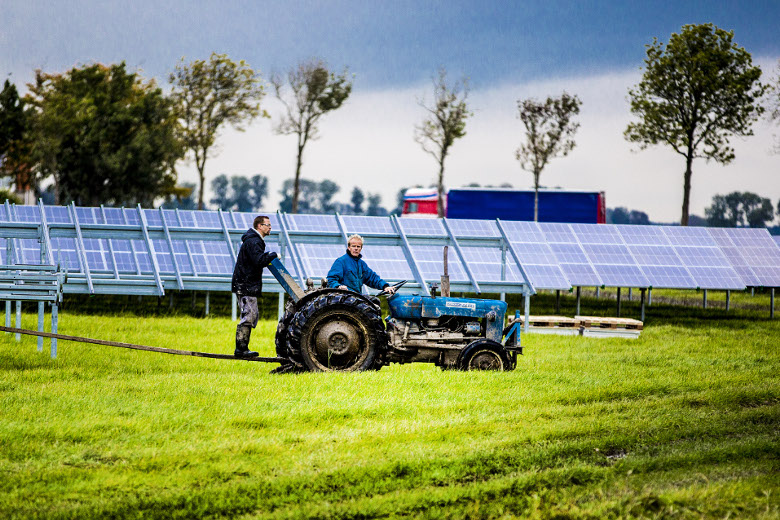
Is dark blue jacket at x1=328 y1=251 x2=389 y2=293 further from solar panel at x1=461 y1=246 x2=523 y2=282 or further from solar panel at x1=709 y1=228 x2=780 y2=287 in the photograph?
solar panel at x1=709 y1=228 x2=780 y2=287

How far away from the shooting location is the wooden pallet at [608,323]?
1894 centimetres

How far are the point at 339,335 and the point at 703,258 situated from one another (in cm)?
1645

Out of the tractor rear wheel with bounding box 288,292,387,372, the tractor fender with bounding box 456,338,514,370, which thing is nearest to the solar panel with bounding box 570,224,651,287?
the tractor fender with bounding box 456,338,514,370

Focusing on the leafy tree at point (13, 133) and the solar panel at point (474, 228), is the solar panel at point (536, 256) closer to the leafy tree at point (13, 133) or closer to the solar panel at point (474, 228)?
the solar panel at point (474, 228)

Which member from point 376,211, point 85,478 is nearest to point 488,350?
point 85,478

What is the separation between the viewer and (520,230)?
23.5 m

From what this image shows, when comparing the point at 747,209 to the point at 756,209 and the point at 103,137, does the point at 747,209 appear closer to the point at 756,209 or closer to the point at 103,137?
the point at 756,209

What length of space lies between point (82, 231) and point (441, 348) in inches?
430

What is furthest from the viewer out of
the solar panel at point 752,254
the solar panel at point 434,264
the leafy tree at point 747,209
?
the leafy tree at point 747,209

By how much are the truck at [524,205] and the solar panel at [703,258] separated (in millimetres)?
17744

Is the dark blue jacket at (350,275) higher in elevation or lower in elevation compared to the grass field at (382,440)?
higher

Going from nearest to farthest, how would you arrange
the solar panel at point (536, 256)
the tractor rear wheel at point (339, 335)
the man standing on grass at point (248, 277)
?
the tractor rear wheel at point (339, 335), the man standing on grass at point (248, 277), the solar panel at point (536, 256)

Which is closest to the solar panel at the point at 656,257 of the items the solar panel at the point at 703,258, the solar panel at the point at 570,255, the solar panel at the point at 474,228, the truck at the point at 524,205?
the solar panel at the point at 703,258

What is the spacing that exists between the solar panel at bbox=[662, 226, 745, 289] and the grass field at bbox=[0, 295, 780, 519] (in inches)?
399
